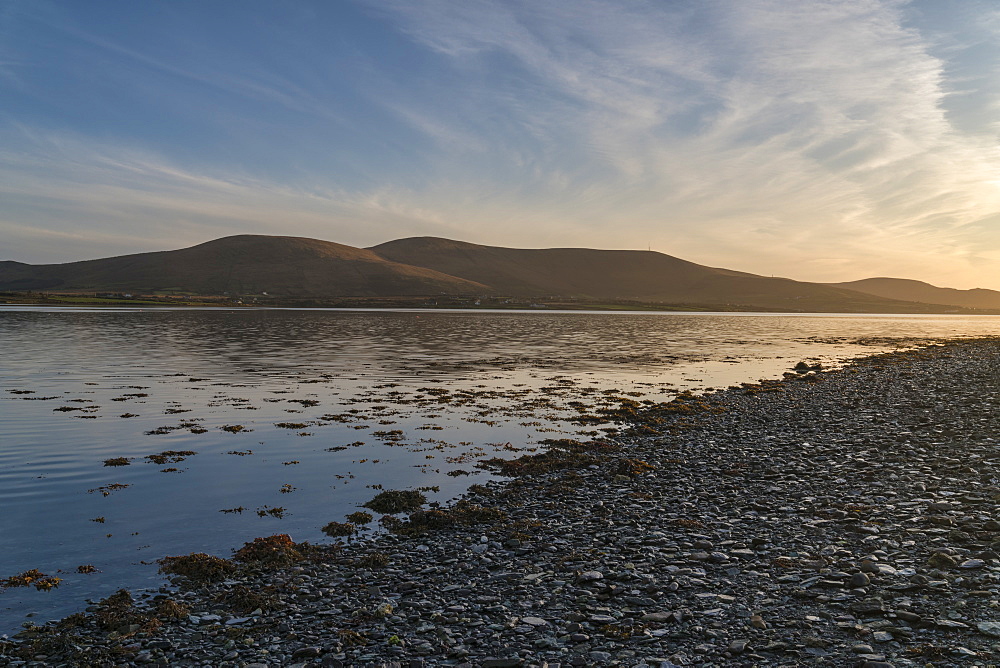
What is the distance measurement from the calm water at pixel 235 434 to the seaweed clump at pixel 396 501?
31.4 inches

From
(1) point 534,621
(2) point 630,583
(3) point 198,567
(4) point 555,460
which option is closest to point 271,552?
(3) point 198,567

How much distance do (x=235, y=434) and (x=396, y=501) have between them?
485 inches

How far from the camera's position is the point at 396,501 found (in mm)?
16656

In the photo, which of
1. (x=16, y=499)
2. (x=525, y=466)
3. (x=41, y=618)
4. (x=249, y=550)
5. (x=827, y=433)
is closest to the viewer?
(x=41, y=618)

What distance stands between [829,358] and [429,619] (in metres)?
66.1

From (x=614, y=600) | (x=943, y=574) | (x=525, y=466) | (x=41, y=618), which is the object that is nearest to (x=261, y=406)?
(x=525, y=466)

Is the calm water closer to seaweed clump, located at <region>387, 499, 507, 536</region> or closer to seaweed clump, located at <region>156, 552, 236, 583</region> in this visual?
seaweed clump, located at <region>156, 552, 236, 583</region>

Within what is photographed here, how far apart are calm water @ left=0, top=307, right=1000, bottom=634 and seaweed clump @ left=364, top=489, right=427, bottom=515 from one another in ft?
2.62

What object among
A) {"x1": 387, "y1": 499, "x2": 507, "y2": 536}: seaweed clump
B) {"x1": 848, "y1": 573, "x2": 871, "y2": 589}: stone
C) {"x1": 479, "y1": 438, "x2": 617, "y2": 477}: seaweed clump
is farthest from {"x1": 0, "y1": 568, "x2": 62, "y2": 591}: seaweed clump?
{"x1": 848, "y1": 573, "x2": 871, "y2": 589}: stone

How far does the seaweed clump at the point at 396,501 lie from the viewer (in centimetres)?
1633

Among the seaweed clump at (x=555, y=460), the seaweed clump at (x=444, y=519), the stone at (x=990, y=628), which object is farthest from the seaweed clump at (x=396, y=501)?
the stone at (x=990, y=628)

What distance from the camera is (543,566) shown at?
1199 cm

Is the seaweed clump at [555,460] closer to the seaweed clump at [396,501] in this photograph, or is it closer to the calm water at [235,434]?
the calm water at [235,434]

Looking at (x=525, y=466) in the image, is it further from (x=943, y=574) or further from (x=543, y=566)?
(x=943, y=574)
